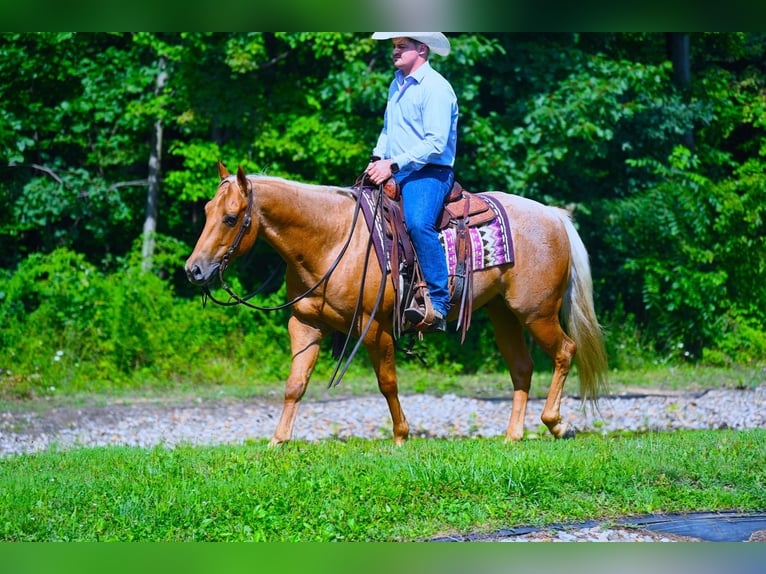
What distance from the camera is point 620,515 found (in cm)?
618

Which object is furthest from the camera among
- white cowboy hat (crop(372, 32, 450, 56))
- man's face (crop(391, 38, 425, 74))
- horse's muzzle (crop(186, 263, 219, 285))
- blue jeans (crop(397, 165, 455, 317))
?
blue jeans (crop(397, 165, 455, 317))

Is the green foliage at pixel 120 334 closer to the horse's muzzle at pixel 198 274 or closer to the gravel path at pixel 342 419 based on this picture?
the gravel path at pixel 342 419

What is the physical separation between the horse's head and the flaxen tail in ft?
9.85

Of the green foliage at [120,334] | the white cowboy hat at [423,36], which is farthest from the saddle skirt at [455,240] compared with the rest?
the green foliage at [120,334]

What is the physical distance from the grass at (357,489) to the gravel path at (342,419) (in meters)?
1.90

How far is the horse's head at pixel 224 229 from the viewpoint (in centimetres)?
713

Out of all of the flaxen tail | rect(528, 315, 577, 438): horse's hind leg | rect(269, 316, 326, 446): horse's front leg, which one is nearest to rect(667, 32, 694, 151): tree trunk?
the flaxen tail

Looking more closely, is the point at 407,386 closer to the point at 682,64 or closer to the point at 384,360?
the point at 384,360

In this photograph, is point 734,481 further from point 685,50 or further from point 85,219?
point 85,219

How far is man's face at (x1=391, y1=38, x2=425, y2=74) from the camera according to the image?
7.58 metres

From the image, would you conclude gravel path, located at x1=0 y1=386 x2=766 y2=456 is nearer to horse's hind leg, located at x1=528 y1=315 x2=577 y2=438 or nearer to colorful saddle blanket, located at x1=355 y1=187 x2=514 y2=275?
horse's hind leg, located at x1=528 y1=315 x2=577 y2=438

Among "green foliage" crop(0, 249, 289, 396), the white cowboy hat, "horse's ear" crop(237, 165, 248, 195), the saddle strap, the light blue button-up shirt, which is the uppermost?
the white cowboy hat

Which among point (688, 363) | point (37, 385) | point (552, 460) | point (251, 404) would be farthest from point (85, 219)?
point (552, 460)

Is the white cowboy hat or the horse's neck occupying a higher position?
the white cowboy hat
